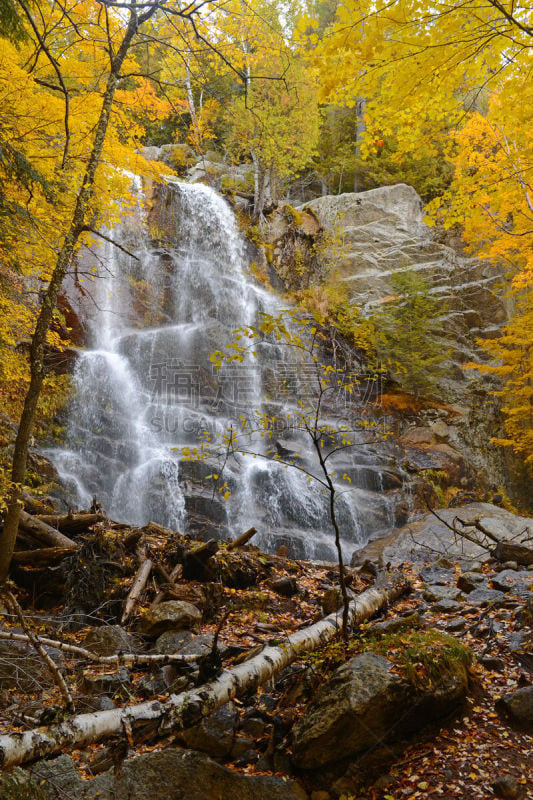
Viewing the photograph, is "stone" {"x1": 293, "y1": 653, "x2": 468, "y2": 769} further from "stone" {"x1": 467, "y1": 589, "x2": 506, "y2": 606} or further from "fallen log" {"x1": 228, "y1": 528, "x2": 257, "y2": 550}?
"fallen log" {"x1": 228, "y1": 528, "x2": 257, "y2": 550}

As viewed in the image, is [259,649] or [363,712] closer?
[363,712]

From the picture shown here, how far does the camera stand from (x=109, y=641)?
13.6ft

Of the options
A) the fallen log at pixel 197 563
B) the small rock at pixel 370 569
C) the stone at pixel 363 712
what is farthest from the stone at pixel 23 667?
the small rock at pixel 370 569

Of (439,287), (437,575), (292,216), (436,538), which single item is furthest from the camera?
(292,216)

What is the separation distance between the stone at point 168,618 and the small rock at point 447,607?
2.57 metres

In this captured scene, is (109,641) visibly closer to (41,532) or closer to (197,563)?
(197,563)

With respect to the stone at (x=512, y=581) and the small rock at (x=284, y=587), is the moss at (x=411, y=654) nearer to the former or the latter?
the stone at (x=512, y=581)

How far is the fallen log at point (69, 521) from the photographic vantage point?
5.66m

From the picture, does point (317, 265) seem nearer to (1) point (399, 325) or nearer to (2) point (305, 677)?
(1) point (399, 325)

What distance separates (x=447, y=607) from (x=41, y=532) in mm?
4803

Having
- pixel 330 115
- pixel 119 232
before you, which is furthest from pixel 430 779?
pixel 330 115

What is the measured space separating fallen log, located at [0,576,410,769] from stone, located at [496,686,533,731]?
4.20ft

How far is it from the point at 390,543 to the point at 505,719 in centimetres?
574

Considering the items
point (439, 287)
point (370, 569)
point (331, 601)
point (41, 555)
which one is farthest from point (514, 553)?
point (439, 287)
